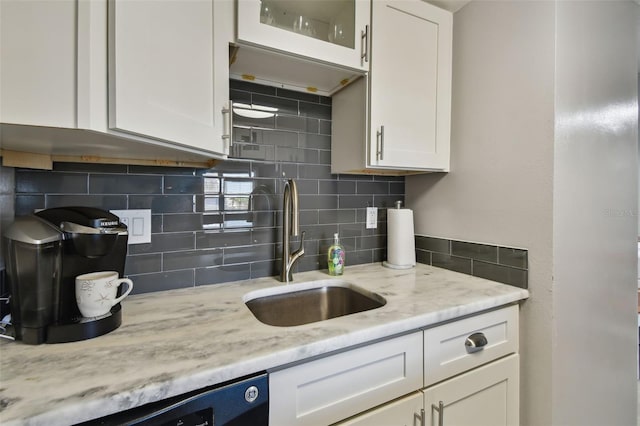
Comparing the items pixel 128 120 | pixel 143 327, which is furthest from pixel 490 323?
pixel 128 120

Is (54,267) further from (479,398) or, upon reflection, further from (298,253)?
(479,398)

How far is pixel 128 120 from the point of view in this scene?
2.08ft

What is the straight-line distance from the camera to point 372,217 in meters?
1.64

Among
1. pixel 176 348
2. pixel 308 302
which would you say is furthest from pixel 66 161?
pixel 308 302

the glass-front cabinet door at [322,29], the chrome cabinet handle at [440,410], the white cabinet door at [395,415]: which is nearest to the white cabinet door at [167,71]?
the glass-front cabinet door at [322,29]

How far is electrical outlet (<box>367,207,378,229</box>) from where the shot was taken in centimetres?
163

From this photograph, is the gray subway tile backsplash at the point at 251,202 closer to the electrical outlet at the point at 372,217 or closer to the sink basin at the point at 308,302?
the electrical outlet at the point at 372,217

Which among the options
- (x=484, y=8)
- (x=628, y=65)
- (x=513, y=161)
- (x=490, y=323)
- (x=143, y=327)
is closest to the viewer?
(x=143, y=327)

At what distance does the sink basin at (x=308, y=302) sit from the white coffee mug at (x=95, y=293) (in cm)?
45

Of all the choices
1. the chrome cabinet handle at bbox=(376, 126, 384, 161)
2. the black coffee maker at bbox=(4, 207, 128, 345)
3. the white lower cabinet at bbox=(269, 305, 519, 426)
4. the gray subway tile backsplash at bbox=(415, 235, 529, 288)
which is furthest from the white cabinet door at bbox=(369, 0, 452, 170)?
the black coffee maker at bbox=(4, 207, 128, 345)

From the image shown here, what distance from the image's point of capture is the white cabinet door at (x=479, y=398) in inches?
37.5

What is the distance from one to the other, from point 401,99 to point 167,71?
93 cm

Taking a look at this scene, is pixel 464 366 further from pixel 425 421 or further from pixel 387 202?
pixel 387 202

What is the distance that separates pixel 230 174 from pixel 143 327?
26.4 inches
